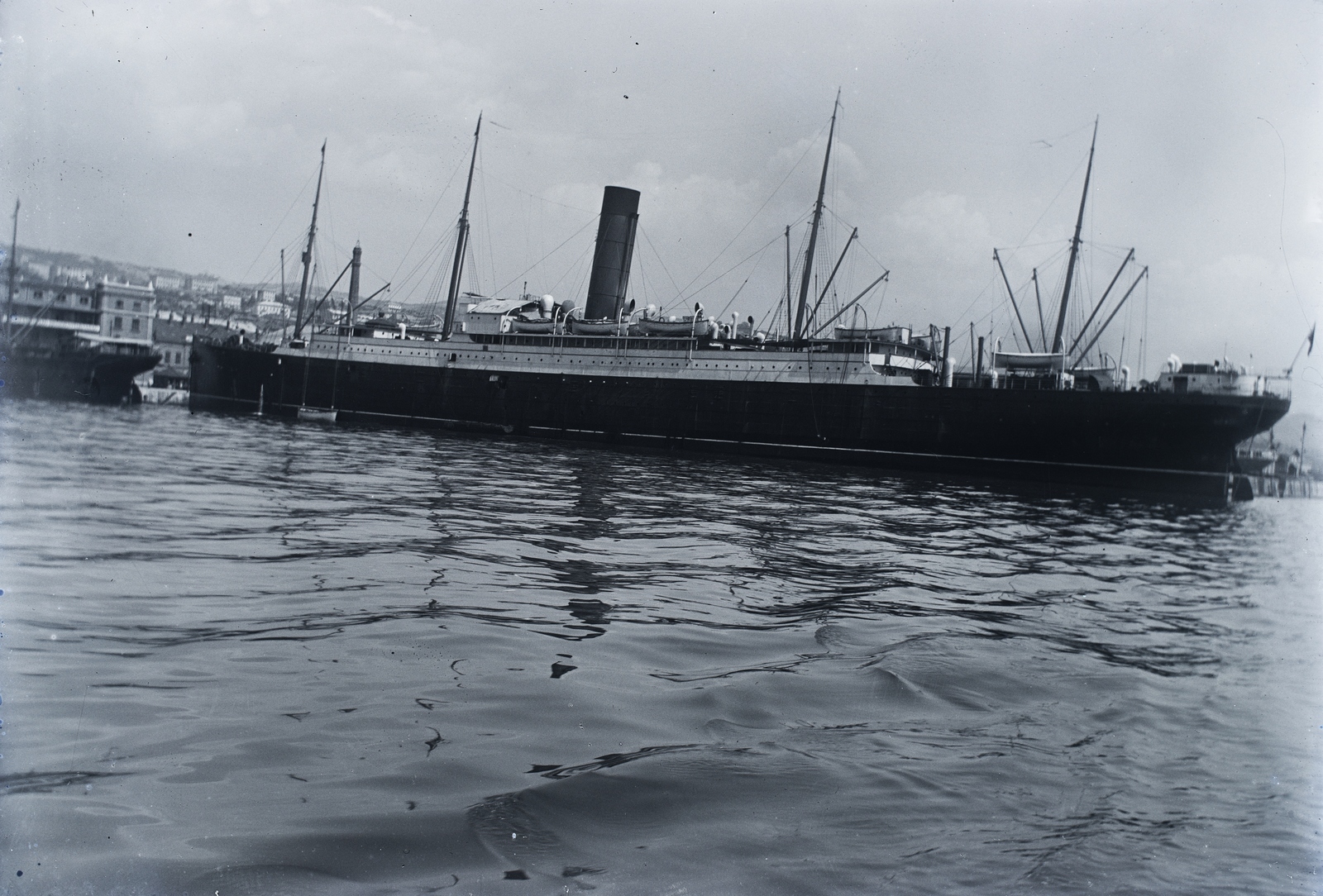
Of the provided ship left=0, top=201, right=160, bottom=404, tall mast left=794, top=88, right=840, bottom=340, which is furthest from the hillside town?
tall mast left=794, top=88, right=840, bottom=340

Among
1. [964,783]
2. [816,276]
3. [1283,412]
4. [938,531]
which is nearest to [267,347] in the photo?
[816,276]

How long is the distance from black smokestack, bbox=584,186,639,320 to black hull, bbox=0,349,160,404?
25.0m

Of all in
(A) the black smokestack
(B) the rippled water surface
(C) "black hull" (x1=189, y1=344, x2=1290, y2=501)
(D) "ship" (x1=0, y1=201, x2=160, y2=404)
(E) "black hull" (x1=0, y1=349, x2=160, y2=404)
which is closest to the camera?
(B) the rippled water surface

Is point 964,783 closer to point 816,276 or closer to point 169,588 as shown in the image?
point 169,588

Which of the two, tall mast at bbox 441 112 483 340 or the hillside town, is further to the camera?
tall mast at bbox 441 112 483 340

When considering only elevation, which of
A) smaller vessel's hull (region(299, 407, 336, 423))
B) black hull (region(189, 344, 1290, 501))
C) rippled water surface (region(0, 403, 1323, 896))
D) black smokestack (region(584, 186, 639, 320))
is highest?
black smokestack (region(584, 186, 639, 320))

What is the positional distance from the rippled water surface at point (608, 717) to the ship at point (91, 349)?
89.8ft

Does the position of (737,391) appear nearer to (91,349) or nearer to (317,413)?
(317,413)

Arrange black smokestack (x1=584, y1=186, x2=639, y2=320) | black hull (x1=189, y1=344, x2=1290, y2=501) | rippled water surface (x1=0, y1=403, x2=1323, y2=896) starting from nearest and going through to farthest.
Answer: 1. rippled water surface (x1=0, y1=403, x2=1323, y2=896)
2. black hull (x1=189, y1=344, x2=1290, y2=501)
3. black smokestack (x1=584, y1=186, x2=639, y2=320)

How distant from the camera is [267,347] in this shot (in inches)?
2131

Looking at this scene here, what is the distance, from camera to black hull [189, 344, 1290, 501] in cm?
3216

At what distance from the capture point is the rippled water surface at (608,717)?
2.97 m

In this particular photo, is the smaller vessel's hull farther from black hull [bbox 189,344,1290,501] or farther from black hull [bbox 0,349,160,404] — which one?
black hull [bbox 0,349,160,404]

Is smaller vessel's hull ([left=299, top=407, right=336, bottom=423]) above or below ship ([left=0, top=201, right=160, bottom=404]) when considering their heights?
below
